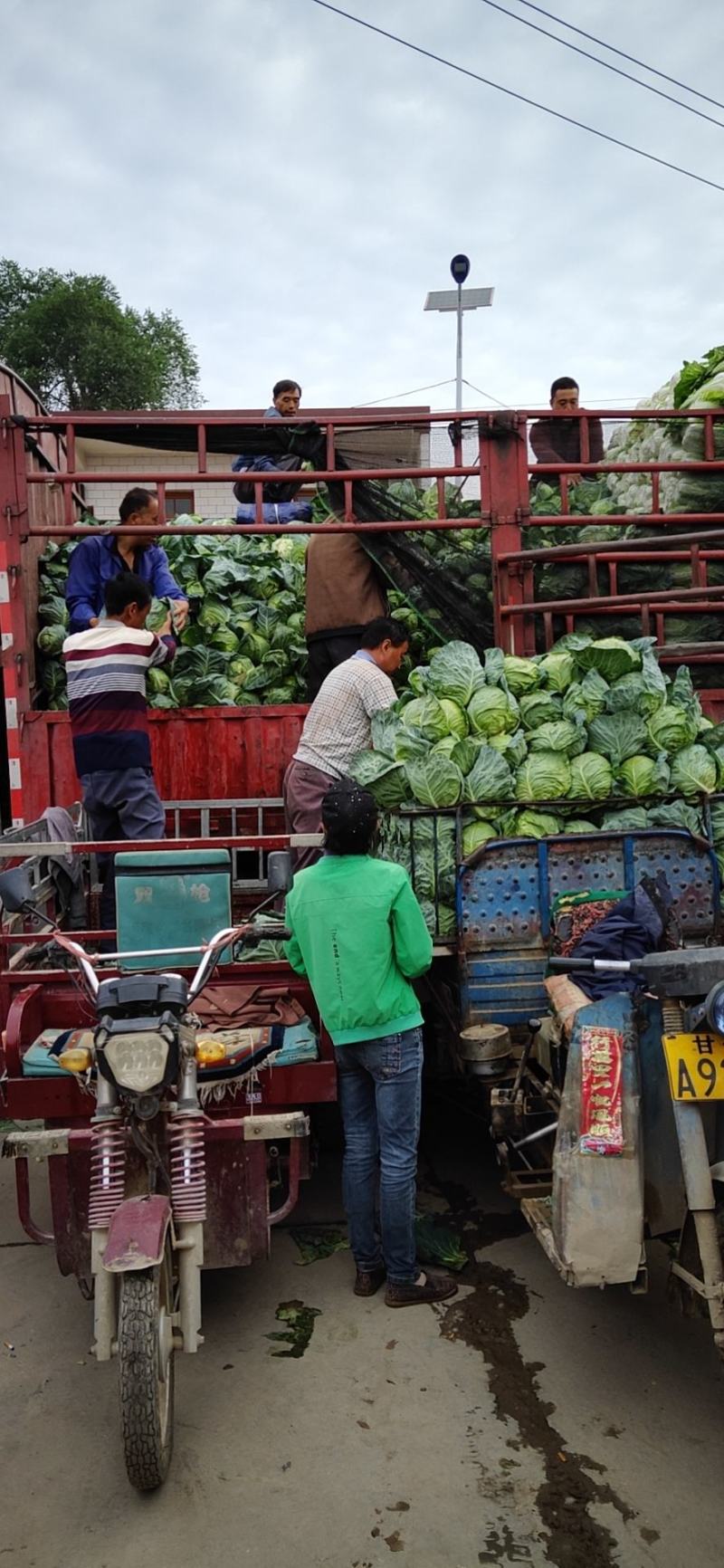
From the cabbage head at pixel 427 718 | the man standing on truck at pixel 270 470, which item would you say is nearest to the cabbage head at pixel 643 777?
the cabbage head at pixel 427 718

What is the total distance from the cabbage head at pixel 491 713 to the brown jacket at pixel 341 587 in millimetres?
1811

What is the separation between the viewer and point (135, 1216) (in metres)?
2.99

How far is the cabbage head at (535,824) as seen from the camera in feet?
15.3

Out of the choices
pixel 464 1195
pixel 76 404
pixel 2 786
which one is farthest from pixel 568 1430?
pixel 76 404

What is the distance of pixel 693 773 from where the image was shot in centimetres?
492

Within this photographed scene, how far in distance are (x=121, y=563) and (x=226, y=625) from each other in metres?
1.60

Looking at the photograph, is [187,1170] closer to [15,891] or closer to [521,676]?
[15,891]

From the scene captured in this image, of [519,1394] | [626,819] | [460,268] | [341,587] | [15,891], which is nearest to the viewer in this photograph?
[519,1394]

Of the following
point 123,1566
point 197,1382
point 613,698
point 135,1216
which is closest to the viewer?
point 123,1566

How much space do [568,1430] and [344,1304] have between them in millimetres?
1023

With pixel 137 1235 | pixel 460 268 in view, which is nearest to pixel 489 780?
pixel 137 1235

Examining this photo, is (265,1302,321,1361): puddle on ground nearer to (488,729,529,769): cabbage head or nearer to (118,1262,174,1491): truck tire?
(118,1262,174,1491): truck tire

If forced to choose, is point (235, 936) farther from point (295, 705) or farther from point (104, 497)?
point (104, 497)

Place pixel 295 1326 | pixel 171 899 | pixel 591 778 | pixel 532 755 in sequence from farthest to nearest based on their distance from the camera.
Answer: pixel 532 755
pixel 591 778
pixel 171 899
pixel 295 1326
